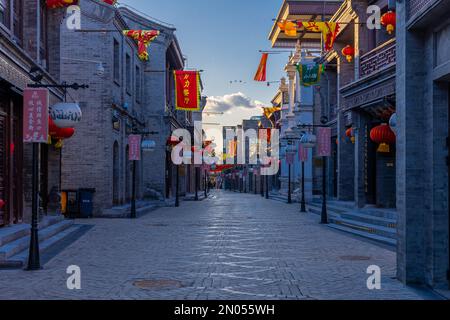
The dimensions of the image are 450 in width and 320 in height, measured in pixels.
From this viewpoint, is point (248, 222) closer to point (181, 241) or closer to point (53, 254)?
point (181, 241)

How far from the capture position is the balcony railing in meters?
19.2

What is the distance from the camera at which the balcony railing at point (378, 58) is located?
19250 millimetres

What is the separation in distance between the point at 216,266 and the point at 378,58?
41.1 feet

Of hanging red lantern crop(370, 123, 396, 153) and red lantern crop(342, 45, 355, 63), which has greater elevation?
red lantern crop(342, 45, 355, 63)

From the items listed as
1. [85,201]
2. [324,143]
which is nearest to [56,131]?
[85,201]

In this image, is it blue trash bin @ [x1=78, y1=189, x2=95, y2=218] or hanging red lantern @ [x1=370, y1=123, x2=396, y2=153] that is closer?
hanging red lantern @ [x1=370, y1=123, x2=396, y2=153]

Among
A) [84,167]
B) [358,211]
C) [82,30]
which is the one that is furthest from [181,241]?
[82,30]

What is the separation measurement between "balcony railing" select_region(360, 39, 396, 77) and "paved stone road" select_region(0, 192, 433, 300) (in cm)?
621

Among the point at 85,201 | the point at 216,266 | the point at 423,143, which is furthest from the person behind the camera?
the point at 85,201

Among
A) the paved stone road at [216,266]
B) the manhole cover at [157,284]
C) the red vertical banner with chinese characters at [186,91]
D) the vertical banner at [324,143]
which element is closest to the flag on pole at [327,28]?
the vertical banner at [324,143]

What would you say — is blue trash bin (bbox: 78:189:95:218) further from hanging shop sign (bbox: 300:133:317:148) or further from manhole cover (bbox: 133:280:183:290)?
manhole cover (bbox: 133:280:183:290)

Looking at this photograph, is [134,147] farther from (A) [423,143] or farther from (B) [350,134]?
(A) [423,143]

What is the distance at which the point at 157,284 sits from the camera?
929 centimetres

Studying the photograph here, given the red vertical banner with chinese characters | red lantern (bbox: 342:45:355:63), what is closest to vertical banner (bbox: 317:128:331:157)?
red lantern (bbox: 342:45:355:63)
